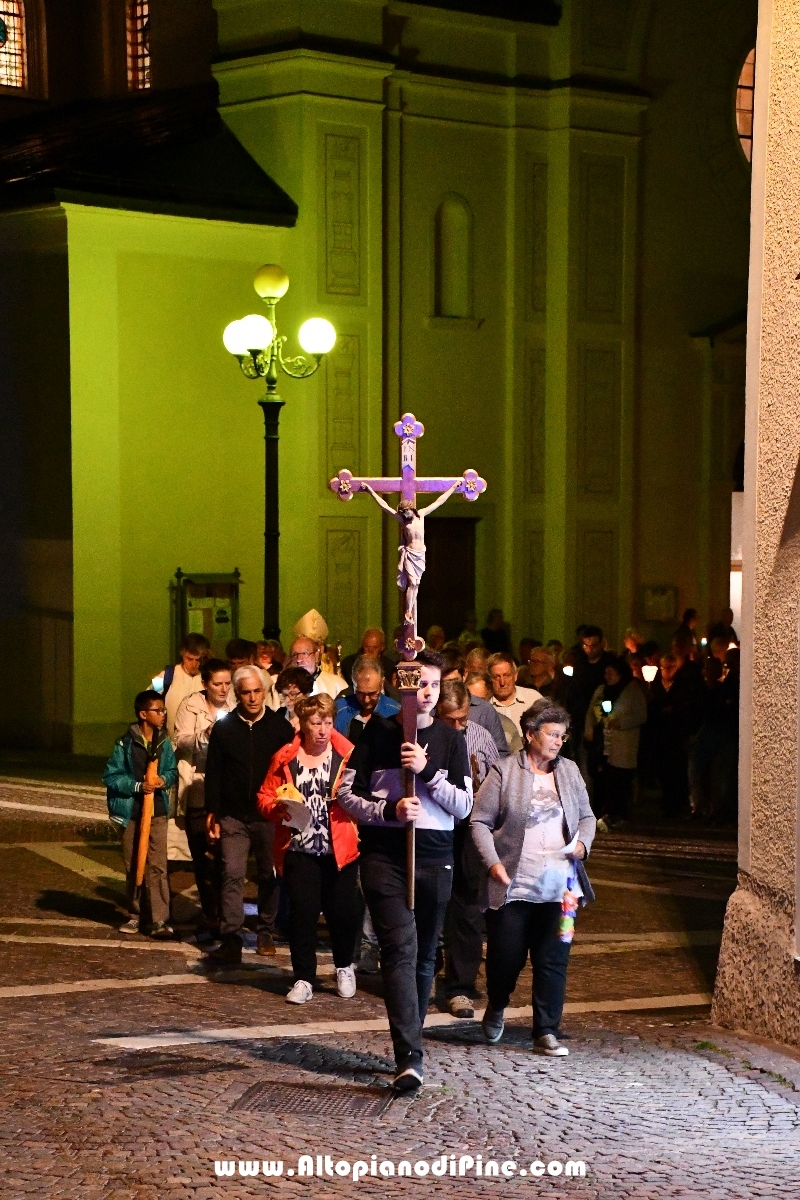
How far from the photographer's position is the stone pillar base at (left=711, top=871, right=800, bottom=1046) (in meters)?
10.2

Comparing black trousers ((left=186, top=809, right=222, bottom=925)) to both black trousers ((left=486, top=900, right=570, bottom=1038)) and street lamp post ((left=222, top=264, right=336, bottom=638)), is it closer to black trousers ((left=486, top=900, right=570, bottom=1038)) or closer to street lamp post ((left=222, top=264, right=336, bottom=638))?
black trousers ((left=486, top=900, right=570, bottom=1038))

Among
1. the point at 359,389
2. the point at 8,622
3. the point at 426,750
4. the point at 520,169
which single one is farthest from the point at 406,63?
the point at 426,750

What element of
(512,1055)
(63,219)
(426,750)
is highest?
(63,219)

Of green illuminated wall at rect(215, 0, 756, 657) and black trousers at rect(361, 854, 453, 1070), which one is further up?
green illuminated wall at rect(215, 0, 756, 657)

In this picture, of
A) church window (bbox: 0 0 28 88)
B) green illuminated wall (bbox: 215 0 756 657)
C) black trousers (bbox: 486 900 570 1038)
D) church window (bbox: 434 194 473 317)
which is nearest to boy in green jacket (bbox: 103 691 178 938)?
black trousers (bbox: 486 900 570 1038)

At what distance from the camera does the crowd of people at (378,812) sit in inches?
376

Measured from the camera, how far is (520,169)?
91.1 feet

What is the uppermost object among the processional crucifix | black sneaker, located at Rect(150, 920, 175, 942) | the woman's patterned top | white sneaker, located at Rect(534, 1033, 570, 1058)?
the processional crucifix

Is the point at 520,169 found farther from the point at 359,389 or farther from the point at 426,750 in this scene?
the point at 426,750

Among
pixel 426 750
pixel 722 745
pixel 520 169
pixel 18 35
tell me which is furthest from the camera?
pixel 18 35

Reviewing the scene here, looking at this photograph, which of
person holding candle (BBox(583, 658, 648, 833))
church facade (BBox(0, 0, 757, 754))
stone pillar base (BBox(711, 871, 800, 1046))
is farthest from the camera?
church facade (BBox(0, 0, 757, 754))

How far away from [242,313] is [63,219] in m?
2.70

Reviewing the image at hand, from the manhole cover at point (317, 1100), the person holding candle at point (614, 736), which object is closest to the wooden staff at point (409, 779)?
the manhole cover at point (317, 1100)

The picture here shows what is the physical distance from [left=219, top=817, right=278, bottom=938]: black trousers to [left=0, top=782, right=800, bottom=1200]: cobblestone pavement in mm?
304
